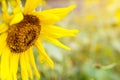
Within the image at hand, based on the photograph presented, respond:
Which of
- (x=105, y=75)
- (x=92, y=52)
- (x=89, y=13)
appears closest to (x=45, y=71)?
(x=105, y=75)

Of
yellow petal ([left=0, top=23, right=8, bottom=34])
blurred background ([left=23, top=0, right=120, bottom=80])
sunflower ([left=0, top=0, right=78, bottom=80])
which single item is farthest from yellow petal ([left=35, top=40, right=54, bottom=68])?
blurred background ([left=23, top=0, right=120, bottom=80])

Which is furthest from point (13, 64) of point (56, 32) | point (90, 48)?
point (90, 48)

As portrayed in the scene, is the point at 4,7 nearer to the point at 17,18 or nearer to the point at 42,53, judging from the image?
the point at 17,18

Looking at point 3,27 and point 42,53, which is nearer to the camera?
point 3,27

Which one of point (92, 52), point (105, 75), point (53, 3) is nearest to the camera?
point (105, 75)

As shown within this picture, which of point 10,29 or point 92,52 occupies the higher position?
point 10,29

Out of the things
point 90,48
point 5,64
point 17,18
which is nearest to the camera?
point 17,18

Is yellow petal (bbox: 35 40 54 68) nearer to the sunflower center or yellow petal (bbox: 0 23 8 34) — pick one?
the sunflower center

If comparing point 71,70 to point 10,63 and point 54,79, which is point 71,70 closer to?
point 54,79
